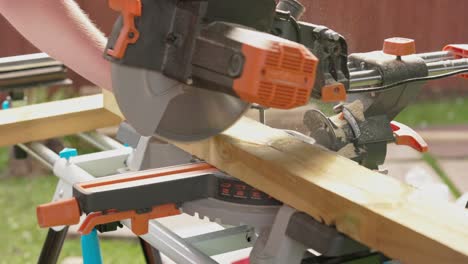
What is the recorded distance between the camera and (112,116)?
2121 mm

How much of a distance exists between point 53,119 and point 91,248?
0.34 metres

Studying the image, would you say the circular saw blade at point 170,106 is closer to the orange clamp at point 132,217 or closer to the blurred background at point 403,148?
the orange clamp at point 132,217

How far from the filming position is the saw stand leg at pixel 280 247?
4.68 ft

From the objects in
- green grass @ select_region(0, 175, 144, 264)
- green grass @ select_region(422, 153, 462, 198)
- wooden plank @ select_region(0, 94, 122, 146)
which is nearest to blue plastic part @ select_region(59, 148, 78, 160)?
wooden plank @ select_region(0, 94, 122, 146)

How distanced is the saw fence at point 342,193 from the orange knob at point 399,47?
241mm

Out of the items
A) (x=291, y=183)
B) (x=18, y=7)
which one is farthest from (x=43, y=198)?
(x=291, y=183)

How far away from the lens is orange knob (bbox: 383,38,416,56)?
1599 mm

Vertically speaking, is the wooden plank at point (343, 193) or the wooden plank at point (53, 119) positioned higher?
the wooden plank at point (343, 193)

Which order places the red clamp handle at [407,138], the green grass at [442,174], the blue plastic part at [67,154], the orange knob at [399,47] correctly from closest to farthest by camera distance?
the orange knob at [399,47], the red clamp handle at [407,138], the blue plastic part at [67,154], the green grass at [442,174]

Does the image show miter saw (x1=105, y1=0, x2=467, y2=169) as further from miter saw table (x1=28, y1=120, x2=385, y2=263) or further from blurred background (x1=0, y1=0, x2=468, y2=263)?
blurred background (x1=0, y1=0, x2=468, y2=263)

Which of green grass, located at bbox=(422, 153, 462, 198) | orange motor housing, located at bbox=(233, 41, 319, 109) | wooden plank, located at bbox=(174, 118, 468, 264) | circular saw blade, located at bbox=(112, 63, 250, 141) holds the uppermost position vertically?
orange motor housing, located at bbox=(233, 41, 319, 109)

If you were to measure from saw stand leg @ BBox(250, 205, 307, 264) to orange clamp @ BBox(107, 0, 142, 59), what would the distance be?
0.39 metres

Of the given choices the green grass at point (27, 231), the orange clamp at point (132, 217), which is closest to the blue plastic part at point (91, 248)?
the orange clamp at point (132, 217)

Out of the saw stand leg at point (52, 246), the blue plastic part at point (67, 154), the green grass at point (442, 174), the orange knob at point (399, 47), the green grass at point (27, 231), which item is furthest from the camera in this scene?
the green grass at point (442, 174)
